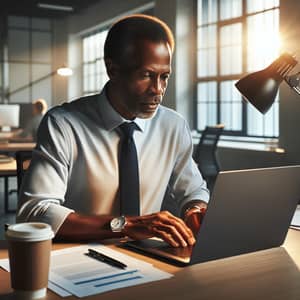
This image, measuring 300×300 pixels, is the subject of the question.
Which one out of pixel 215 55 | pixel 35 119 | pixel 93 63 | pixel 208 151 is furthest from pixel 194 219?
pixel 93 63

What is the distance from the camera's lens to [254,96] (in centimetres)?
135

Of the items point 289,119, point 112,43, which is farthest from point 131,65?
point 289,119

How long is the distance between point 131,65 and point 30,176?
1.41 ft

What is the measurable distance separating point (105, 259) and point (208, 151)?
4902 millimetres

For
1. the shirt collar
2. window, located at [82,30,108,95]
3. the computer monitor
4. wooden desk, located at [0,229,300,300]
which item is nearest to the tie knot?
the shirt collar

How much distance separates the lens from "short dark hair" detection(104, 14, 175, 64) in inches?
57.7

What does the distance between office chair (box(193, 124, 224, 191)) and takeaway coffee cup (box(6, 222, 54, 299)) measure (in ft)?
16.3

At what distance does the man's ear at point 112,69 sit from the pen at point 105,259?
568 mm

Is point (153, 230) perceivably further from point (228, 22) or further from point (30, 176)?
point (228, 22)

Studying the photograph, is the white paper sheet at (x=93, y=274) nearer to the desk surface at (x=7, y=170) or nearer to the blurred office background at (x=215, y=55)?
the desk surface at (x=7, y=170)

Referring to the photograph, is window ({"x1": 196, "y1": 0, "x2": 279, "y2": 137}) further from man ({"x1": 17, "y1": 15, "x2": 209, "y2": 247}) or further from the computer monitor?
man ({"x1": 17, "y1": 15, "x2": 209, "y2": 247})

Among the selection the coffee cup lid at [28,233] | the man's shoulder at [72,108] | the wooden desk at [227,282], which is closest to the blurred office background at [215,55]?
the man's shoulder at [72,108]

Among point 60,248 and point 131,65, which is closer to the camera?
point 60,248

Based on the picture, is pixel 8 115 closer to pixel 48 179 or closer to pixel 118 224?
pixel 48 179
